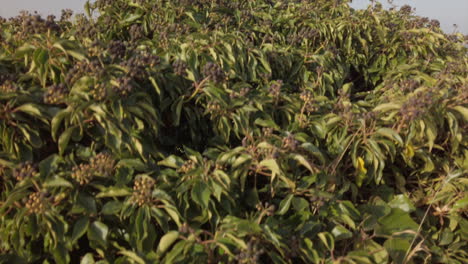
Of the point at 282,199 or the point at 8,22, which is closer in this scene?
the point at 282,199

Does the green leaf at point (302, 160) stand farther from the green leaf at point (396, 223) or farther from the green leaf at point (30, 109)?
the green leaf at point (30, 109)

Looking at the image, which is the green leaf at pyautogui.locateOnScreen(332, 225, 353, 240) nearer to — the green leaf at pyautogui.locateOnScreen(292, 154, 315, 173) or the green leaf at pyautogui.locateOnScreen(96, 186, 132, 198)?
the green leaf at pyautogui.locateOnScreen(292, 154, 315, 173)

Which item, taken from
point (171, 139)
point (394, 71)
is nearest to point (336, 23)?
point (394, 71)

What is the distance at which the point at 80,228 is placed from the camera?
1709mm

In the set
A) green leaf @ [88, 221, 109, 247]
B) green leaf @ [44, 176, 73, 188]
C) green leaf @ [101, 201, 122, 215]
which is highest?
green leaf @ [44, 176, 73, 188]

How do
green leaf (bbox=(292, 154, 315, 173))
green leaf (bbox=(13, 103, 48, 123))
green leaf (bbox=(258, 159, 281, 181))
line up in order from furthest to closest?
1. green leaf (bbox=(292, 154, 315, 173))
2. green leaf (bbox=(258, 159, 281, 181))
3. green leaf (bbox=(13, 103, 48, 123))

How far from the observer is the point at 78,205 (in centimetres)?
174

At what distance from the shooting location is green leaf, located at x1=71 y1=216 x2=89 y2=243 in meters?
1.69

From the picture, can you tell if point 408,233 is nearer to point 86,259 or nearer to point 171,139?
point 171,139

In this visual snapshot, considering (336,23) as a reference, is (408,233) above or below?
below

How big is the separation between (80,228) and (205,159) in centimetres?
65

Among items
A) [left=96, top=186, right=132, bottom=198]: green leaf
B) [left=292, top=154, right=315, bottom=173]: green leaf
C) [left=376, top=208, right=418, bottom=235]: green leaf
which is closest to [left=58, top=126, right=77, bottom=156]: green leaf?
[left=96, top=186, right=132, bottom=198]: green leaf

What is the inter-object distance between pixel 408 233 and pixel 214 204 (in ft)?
3.61

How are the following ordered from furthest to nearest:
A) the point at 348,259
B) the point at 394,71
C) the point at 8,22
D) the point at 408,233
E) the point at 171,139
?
1. the point at 394,71
2. the point at 8,22
3. the point at 171,139
4. the point at 408,233
5. the point at 348,259
